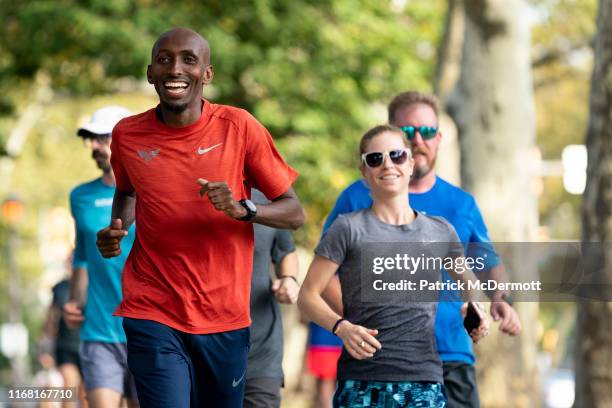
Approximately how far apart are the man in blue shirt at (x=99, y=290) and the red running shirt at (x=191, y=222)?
2.26 meters

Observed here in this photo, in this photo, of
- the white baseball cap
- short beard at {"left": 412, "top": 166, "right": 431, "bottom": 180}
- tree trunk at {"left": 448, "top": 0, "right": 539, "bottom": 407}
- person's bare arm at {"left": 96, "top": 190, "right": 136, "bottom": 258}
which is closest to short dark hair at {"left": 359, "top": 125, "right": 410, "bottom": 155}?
short beard at {"left": 412, "top": 166, "right": 431, "bottom": 180}

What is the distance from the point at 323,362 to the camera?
1259cm

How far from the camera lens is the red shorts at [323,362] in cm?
1223

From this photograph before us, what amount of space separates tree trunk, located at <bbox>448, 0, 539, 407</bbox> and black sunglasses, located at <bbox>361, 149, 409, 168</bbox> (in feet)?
34.2

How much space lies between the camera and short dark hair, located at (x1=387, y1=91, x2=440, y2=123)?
306 inches

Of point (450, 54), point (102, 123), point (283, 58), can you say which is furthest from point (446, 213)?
Result: point (283, 58)

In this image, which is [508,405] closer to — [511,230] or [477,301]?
[511,230]

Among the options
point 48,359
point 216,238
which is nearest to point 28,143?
point 48,359

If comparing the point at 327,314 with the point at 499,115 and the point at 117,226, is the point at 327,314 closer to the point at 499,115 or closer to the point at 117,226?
the point at 117,226

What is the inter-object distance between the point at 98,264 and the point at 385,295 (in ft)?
8.53

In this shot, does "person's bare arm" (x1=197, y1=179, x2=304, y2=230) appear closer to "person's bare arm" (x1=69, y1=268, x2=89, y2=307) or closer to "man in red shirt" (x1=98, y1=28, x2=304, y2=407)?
"man in red shirt" (x1=98, y1=28, x2=304, y2=407)

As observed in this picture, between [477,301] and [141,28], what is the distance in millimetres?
15565

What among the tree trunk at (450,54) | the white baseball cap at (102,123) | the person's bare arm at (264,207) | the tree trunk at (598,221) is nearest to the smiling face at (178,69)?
the person's bare arm at (264,207)

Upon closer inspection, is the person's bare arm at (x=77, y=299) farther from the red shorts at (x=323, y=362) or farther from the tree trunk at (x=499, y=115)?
the tree trunk at (x=499, y=115)
